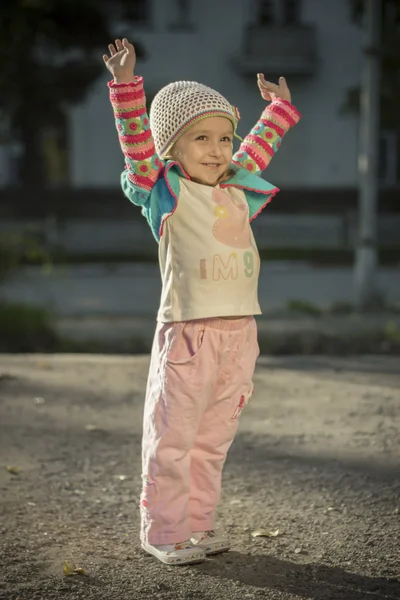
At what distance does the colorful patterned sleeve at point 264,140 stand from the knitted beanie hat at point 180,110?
225mm

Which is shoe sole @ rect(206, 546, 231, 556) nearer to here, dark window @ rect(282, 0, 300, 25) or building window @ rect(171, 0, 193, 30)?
building window @ rect(171, 0, 193, 30)

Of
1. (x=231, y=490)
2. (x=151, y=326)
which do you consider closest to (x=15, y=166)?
(x=151, y=326)

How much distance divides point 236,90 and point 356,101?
3.32m

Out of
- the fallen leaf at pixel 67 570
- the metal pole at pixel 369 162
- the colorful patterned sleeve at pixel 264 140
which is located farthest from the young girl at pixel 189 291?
the metal pole at pixel 369 162

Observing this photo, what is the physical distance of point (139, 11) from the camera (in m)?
24.3

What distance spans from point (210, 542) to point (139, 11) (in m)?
22.0

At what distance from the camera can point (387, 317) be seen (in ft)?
34.2

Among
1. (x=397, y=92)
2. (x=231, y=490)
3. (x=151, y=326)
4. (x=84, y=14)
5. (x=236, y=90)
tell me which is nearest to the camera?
(x=231, y=490)

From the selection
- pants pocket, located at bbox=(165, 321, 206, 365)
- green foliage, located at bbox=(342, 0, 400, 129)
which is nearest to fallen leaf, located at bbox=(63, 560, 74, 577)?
pants pocket, located at bbox=(165, 321, 206, 365)

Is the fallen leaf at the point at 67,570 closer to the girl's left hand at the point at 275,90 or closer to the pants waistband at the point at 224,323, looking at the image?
the pants waistband at the point at 224,323

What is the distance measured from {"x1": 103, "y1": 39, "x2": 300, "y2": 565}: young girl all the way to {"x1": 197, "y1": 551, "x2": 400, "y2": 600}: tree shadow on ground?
91mm

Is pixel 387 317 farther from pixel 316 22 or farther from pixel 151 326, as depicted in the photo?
pixel 316 22

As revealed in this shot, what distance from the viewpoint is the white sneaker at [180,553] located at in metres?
3.54

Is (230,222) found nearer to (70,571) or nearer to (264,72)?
(70,571)
